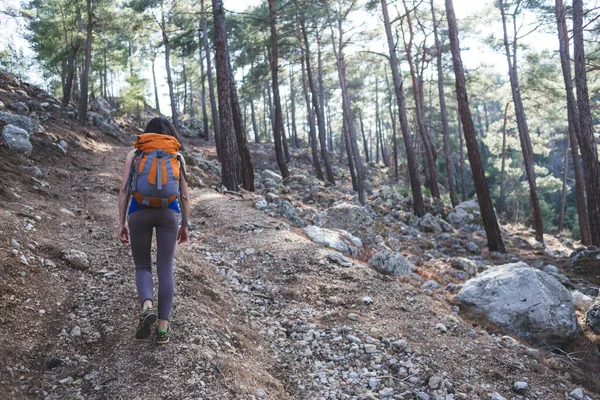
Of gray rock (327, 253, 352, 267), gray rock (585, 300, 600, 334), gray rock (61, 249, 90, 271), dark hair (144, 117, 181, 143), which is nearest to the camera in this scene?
dark hair (144, 117, 181, 143)

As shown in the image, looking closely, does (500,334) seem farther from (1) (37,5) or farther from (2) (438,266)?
(1) (37,5)

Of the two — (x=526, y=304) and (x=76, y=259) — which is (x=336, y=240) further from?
(x=76, y=259)

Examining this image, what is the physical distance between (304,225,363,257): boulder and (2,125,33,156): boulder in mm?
6169

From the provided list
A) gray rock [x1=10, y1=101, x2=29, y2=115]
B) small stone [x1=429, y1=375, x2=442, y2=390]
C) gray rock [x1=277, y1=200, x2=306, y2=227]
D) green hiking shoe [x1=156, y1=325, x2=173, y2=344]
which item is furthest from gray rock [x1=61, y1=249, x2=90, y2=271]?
gray rock [x1=10, y1=101, x2=29, y2=115]

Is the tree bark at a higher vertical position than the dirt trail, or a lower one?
higher

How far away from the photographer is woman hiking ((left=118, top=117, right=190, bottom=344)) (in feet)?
9.20

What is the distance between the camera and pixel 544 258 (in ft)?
33.7

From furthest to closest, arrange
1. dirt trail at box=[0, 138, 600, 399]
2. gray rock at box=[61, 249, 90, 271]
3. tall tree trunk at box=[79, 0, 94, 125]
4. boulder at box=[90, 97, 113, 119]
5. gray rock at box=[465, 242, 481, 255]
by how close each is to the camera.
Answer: boulder at box=[90, 97, 113, 119] < tall tree trunk at box=[79, 0, 94, 125] < gray rock at box=[465, 242, 481, 255] < gray rock at box=[61, 249, 90, 271] < dirt trail at box=[0, 138, 600, 399]

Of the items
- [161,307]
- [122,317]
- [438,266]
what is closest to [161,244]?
[161,307]

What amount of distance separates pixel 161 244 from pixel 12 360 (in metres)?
1.16

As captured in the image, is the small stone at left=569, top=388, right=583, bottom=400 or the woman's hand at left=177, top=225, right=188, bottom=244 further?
the small stone at left=569, top=388, right=583, bottom=400

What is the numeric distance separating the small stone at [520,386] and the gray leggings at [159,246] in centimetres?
298

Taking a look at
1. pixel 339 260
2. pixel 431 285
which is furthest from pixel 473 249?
pixel 339 260

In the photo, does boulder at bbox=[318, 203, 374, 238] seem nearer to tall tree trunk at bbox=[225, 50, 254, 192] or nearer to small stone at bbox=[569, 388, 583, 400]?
tall tree trunk at bbox=[225, 50, 254, 192]
